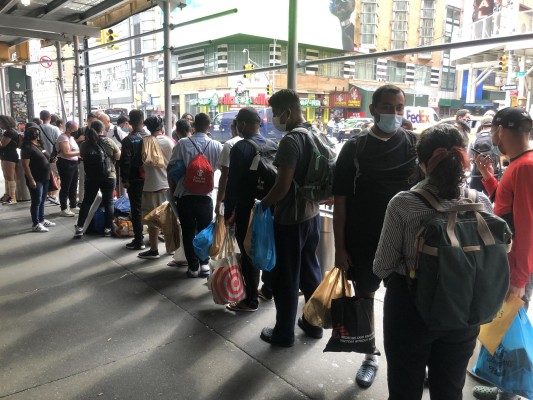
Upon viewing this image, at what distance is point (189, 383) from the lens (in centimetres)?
269

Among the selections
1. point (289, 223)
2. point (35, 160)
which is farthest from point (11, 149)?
point (289, 223)

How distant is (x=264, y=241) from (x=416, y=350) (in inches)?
59.4

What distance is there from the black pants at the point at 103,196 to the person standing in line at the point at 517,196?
486 cm

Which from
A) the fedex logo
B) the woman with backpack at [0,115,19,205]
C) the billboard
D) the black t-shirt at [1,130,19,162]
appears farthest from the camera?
the billboard

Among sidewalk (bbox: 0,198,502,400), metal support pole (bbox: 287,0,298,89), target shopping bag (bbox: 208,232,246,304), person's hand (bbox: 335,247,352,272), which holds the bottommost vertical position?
sidewalk (bbox: 0,198,502,400)

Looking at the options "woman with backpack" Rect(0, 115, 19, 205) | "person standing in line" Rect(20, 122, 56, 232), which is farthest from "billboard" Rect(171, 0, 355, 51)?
"person standing in line" Rect(20, 122, 56, 232)

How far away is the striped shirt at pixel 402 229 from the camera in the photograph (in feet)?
5.54

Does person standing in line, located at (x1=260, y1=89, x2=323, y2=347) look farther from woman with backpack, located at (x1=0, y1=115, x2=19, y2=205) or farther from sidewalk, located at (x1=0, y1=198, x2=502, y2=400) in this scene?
woman with backpack, located at (x1=0, y1=115, x2=19, y2=205)

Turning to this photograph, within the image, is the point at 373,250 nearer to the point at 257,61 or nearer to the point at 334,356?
the point at 334,356

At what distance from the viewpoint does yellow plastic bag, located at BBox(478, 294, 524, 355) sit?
219 centimetres

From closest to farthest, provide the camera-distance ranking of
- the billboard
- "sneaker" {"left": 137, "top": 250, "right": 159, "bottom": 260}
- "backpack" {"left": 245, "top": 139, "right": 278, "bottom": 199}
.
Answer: "backpack" {"left": 245, "top": 139, "right": 278, "bottom": 199} < "sneaker" {"left": 137, "top": 250, "right": 159, "bottom": 260} < the billboard

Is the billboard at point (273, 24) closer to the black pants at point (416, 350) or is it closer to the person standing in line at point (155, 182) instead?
the person standing in line at point (155, 182)

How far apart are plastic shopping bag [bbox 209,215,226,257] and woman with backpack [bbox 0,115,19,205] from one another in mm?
5171

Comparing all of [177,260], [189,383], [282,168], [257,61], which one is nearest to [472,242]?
[282,168]
